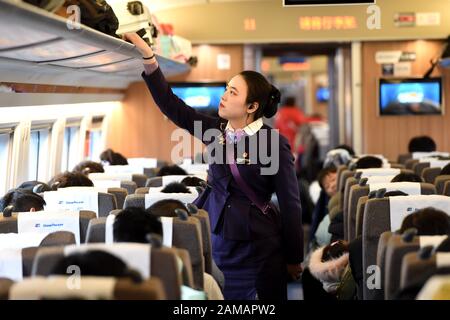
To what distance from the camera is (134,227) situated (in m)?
3.90

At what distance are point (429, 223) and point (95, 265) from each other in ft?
6.18

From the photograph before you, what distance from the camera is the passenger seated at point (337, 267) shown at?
5.93 meters

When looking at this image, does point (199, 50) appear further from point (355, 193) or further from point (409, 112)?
point (355, 193)

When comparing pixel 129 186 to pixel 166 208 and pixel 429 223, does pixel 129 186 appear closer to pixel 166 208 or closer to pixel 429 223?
pixel 166 208

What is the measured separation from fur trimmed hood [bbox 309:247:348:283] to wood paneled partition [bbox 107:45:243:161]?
885 centimetres

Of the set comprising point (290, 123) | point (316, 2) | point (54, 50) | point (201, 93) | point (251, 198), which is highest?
point (316, 2)

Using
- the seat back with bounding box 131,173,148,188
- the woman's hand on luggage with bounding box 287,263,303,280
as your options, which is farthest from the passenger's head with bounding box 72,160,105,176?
the woman's hand on luggage with bounding box 287,263,303,280

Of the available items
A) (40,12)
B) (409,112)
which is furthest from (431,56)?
(40,12)

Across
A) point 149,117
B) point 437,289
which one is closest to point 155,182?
point 437,289

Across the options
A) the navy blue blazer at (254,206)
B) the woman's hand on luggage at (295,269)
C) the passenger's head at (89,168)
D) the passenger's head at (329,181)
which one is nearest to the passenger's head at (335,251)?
the woman's hand on luggage at (295,269)

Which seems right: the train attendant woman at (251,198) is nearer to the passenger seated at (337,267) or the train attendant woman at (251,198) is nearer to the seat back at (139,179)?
the passenger seated at (337,267)

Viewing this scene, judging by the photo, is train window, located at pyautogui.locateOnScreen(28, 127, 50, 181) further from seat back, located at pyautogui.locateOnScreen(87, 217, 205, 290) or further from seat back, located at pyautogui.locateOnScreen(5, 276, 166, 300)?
seat back, located at pyautogui.locateOnScreen(5, 276, 166, 300)

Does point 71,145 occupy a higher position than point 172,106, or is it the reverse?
point 172,106

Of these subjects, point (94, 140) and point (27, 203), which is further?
point (94, 140)
